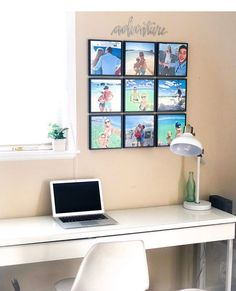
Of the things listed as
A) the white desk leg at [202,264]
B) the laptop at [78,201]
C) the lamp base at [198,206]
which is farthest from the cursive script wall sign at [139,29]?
the white desk leg at [202,264]

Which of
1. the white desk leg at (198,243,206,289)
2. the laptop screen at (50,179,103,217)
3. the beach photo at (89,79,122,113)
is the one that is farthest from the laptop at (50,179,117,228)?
the white desk leg at (198,243,206,289)

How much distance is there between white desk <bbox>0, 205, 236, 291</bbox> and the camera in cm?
254

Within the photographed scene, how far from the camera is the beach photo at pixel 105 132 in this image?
3.06 meters

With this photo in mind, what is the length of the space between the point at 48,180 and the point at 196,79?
1.25m

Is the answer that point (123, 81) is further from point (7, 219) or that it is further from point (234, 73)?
point (7, 219)

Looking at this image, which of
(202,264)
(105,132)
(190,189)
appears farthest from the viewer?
(202,264)

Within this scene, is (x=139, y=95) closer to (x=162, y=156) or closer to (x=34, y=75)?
(x=162, y=156)

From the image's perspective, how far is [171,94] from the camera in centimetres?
323

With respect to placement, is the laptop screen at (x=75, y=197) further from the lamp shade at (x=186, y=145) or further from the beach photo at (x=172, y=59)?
the beach photo at (x=172, y=59)

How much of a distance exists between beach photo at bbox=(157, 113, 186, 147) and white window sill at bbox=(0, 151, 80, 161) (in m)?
0.59

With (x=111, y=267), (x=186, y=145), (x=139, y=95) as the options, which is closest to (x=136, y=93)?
(x=139, y=95)

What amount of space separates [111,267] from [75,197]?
0.74 m

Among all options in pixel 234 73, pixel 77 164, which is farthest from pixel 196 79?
pixel 77 164

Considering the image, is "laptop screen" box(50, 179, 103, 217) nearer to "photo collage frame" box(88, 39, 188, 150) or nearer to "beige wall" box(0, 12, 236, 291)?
"beige wall" box(0, 12, 236, 291)
